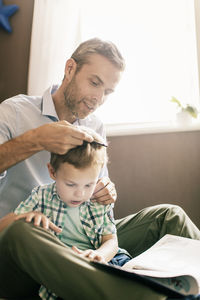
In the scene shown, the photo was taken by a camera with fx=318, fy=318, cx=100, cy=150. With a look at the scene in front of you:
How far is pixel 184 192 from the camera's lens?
6.50 ft

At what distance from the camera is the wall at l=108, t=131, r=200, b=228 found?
6.50ft

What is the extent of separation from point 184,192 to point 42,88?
44.4 inches

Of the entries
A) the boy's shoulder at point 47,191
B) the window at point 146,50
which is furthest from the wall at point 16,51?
the boy's shoulder at point 47,191

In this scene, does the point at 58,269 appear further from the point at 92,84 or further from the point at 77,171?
the point at 92,84

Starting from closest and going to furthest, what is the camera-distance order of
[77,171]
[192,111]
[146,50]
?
[77,171]
[192,111]
[146,50]

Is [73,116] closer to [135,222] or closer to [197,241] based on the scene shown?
[135,222]

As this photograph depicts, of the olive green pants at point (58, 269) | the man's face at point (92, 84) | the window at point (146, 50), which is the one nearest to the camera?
the olive green pants at point (58, 269)

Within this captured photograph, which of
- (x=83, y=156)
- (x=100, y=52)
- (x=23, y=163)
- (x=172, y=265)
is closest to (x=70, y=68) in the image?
(x=100, y=52)

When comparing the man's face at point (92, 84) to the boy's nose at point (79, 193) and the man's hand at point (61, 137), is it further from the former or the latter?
the boy's nose at point (79, 193)

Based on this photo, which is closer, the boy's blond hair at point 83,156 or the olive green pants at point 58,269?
the olive green pants at point 58,269

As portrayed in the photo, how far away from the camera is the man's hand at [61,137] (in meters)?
1.05

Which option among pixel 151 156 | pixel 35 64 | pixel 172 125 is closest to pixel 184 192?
pixel 151 156

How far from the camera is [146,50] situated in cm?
227

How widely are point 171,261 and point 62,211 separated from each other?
42cm
